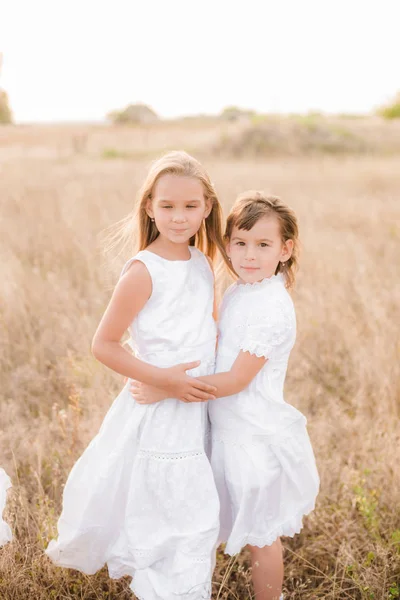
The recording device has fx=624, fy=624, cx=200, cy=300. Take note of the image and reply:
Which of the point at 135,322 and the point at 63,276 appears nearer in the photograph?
the point at 135,322

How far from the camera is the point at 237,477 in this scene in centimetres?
206

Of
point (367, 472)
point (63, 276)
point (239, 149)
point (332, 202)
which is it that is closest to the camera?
point (367, 472)

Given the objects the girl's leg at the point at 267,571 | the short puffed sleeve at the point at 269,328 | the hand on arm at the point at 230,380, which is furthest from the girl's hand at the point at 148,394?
the girl's leg at the point at 267,571

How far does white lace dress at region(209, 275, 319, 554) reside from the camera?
2049 millimetres

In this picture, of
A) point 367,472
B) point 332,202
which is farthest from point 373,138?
point 367,472

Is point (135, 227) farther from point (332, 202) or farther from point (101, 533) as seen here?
point (332, 202)

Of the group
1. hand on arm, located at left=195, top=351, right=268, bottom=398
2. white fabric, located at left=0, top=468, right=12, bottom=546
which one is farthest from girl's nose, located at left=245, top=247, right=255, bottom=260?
white fabric, located at left=0, top=468, right=12, bottom=546

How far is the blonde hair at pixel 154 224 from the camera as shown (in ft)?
6.73

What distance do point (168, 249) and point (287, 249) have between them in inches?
16.8

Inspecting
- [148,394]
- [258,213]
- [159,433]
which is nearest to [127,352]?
[148,394]

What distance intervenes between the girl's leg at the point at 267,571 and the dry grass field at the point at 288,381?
11 centimetres

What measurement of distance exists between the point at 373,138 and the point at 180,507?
2000cm

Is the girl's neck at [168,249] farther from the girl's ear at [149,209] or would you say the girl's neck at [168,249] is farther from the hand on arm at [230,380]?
the hand on arm at [230,380]

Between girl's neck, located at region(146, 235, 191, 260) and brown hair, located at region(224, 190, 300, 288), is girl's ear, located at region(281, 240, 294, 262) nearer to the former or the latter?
brown hair, located at region(224, 190, 300, 288)
